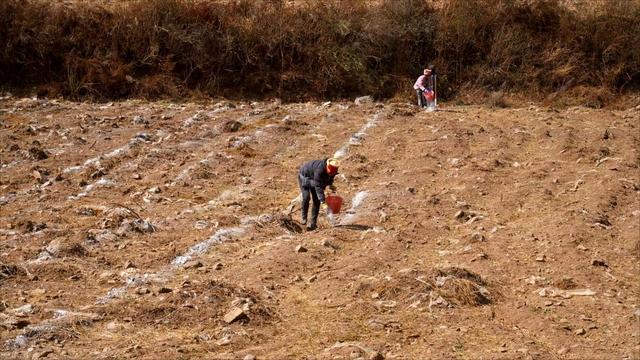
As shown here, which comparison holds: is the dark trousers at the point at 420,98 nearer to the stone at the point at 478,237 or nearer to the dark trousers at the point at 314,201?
the dark trousers at the point at 314,201

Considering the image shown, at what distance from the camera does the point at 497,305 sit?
27.0 feet

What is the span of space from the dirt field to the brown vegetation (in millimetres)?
4896

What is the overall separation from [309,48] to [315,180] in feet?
40.5

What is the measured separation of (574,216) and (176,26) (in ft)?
47.9

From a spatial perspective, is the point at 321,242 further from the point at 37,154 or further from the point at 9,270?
Answer: the point at 37,154

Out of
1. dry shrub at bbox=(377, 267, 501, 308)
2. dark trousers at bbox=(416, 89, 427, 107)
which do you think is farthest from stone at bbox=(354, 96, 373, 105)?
dry shrub at bbox=(377, 267, 501, 308)

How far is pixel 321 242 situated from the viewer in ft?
32.4

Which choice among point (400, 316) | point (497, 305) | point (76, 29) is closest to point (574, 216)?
point (497, 305)

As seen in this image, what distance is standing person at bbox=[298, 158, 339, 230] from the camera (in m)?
10.2

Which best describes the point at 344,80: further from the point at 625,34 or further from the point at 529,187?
the point at 529,187

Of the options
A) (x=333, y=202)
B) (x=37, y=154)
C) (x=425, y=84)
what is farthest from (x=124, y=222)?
(x=425, y=84)

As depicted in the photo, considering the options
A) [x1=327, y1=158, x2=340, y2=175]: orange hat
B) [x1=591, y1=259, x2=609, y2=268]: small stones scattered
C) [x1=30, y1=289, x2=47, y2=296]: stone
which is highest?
[x1=327, y1=158, x2=340, y2=175]: orange hat

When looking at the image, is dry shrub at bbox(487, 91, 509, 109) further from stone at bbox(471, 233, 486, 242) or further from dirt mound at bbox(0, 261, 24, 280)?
dirt mound at bbox(0, 261, 24, 280)

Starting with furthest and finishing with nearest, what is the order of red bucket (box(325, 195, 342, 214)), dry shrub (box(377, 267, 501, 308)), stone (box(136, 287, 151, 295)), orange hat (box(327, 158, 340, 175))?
red bucket (box(325, 195, 342, 214)) < orange hat (box(327, 158, 340, 175)) < stone (box(136, 287, 151, 295)) < dry shrub (box(377, 267, 501, 308))
